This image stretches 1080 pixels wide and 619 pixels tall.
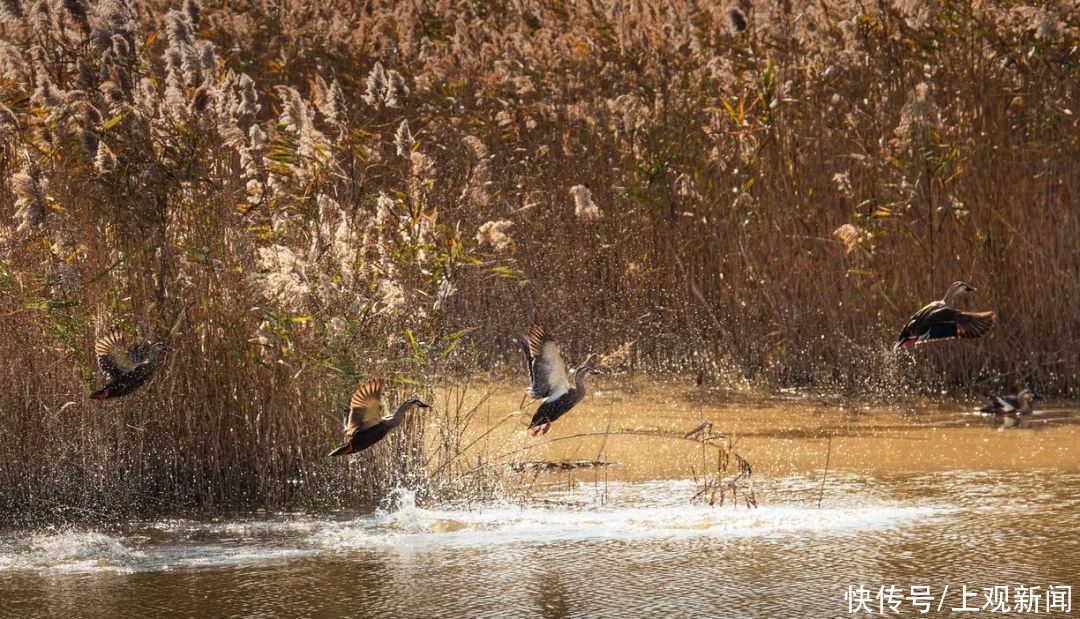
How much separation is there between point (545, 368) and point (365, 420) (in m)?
0.74

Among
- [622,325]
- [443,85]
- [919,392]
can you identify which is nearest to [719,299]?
[622,325]

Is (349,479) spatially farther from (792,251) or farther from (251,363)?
(792,251)

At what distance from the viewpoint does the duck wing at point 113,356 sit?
620 centimetres

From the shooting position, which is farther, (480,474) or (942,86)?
(942,86)

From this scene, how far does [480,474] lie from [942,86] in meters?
4.42

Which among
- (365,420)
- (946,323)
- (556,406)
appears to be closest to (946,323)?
(946,323)

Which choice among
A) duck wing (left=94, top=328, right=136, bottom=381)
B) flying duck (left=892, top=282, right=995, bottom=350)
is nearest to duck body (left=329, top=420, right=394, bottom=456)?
duck wing (left=94, top=328, right=136, bottom=381)

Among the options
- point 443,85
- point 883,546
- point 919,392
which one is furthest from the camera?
point 443,85

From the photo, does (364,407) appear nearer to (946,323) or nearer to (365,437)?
(365,437)

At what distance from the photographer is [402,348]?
7094 millimetres

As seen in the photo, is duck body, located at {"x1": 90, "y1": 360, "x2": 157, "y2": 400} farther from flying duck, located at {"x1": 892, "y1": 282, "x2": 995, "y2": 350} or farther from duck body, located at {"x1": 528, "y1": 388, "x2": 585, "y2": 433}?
flying duck, located at {"x1": 892, "y1": 282, "x2": 995, "y2": 350}

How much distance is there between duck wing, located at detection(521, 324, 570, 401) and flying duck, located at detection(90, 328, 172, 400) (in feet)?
4.84

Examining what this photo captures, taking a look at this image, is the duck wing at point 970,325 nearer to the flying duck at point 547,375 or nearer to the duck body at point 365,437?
the flying duck at point 547,375

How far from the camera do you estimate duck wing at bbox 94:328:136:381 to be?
6.20 m
